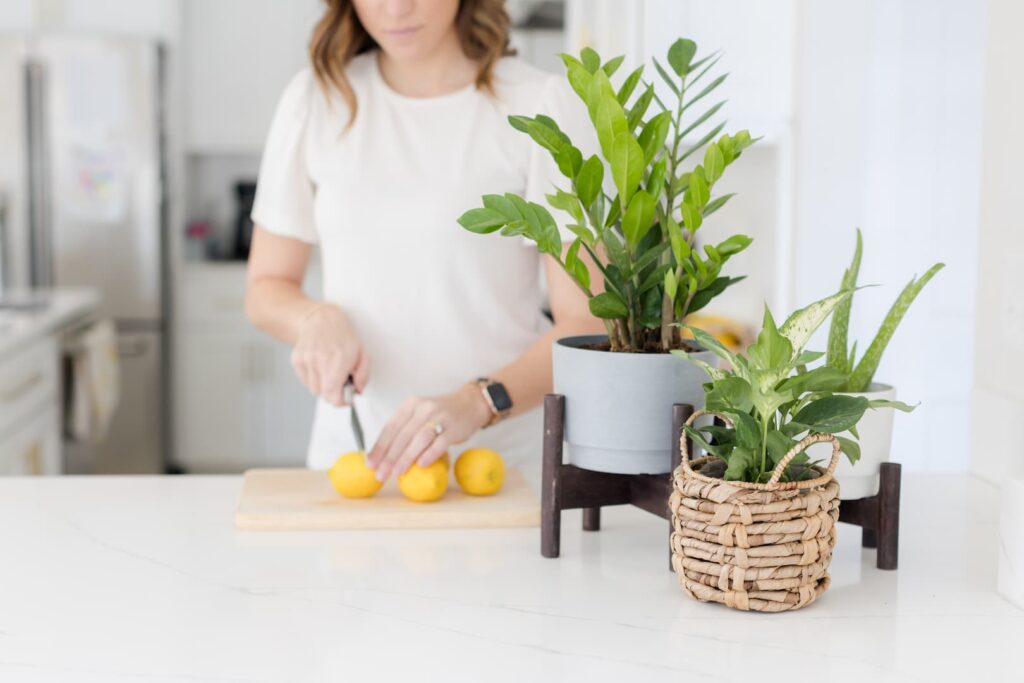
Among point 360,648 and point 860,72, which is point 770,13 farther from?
point 360,648

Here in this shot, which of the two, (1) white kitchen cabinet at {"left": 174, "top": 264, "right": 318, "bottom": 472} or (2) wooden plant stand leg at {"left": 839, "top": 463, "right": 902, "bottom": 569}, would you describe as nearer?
(2) wooden plant stand leg at {"left": 839, "top": 463, "right": 902, "bottom": 569}

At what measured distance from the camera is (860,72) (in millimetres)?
2684

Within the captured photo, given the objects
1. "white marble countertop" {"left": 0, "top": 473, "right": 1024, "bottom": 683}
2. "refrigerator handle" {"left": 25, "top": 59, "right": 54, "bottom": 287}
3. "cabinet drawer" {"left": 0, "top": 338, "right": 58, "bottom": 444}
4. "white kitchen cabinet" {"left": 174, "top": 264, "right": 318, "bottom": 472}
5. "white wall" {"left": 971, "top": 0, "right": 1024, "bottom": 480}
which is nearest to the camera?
"white marble countertop" {"left": 0, "top": 473, "right": 1024, "bottom": 683}

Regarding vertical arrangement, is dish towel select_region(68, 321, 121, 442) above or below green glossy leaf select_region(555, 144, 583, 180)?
below

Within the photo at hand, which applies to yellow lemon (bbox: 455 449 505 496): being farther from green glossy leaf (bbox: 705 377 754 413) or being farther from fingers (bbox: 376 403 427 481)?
green glossy leaf (bbox: 705 377 754 413)

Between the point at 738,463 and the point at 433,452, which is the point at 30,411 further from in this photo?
the point at 738,463

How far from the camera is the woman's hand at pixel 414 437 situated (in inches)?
55.3

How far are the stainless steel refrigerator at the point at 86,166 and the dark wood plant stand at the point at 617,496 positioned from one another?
3.70 meters

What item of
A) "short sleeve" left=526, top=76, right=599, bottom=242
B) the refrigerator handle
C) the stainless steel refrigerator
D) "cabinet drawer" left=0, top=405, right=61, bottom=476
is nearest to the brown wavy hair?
"short sleeve" left=526, top=76, right=599, bottom=242

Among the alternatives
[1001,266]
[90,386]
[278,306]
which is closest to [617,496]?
[1001,266]

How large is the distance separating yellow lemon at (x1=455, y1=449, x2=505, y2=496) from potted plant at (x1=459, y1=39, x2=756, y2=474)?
202mm

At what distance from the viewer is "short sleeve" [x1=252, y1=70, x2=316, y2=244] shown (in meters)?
1.82

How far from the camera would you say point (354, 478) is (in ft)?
4.58

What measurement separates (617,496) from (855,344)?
11.2 inches
